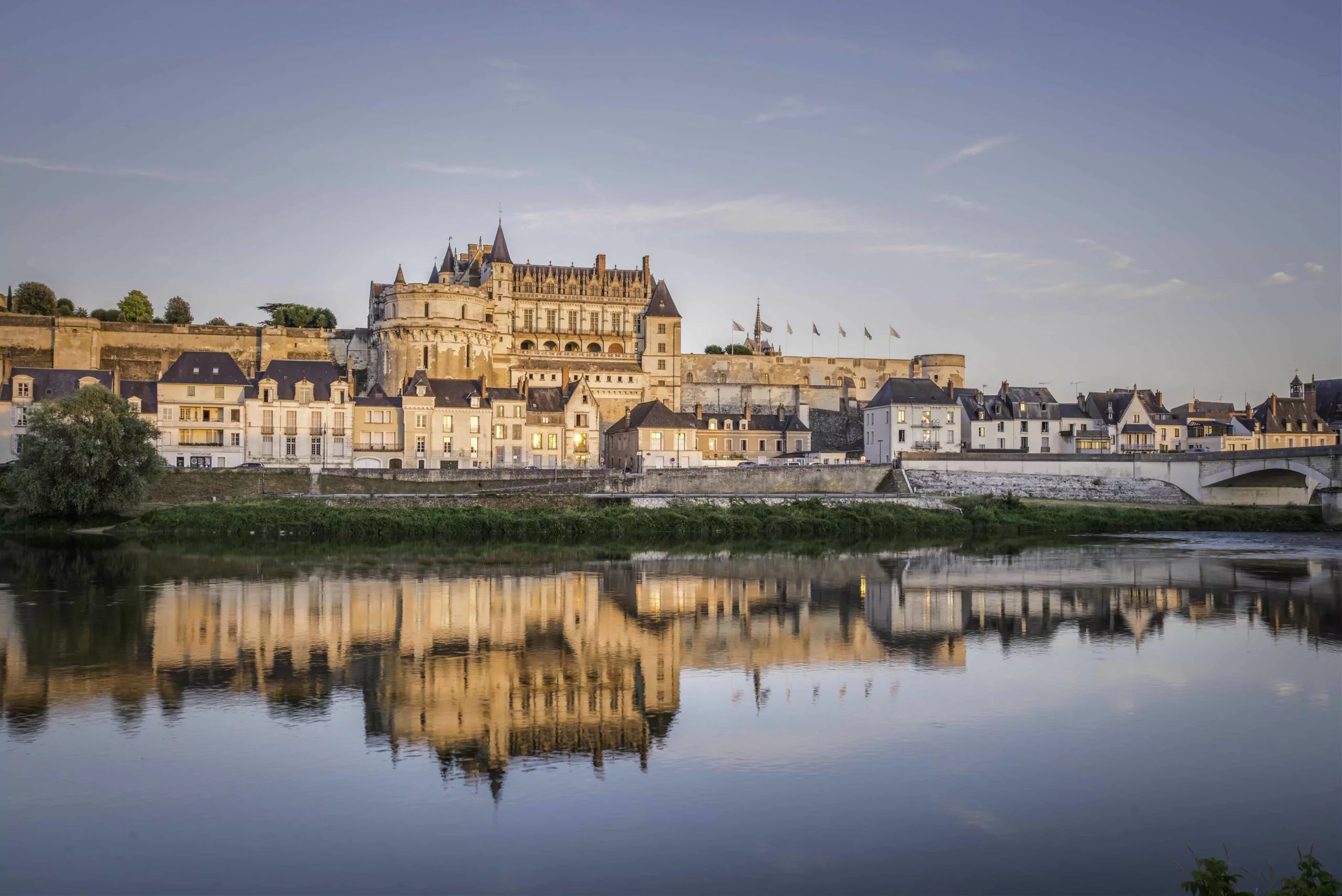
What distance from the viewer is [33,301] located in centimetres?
5422

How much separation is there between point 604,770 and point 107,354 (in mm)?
49287

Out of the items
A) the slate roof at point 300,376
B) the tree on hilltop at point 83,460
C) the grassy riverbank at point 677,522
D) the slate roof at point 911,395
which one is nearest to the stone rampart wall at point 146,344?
the slate roof at point 300,376

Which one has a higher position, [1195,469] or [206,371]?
[206,371]

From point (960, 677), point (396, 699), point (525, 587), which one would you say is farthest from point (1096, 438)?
point (396, 699)

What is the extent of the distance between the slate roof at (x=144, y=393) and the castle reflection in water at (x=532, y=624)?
14.5 m

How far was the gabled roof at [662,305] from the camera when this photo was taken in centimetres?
5781

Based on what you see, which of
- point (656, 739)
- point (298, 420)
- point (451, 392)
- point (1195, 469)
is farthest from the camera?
point (451, 392)

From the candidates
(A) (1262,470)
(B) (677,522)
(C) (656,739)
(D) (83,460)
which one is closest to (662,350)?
(B) (677,522)

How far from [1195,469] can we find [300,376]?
30.5 metres

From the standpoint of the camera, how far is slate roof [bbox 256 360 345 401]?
132 ft

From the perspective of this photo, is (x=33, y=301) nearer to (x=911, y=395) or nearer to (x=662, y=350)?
(x=662, y=350)

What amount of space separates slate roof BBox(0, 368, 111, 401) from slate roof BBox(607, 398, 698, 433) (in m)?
18.8

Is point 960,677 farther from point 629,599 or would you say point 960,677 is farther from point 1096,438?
point 1096,438

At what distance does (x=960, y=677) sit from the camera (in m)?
13.5
